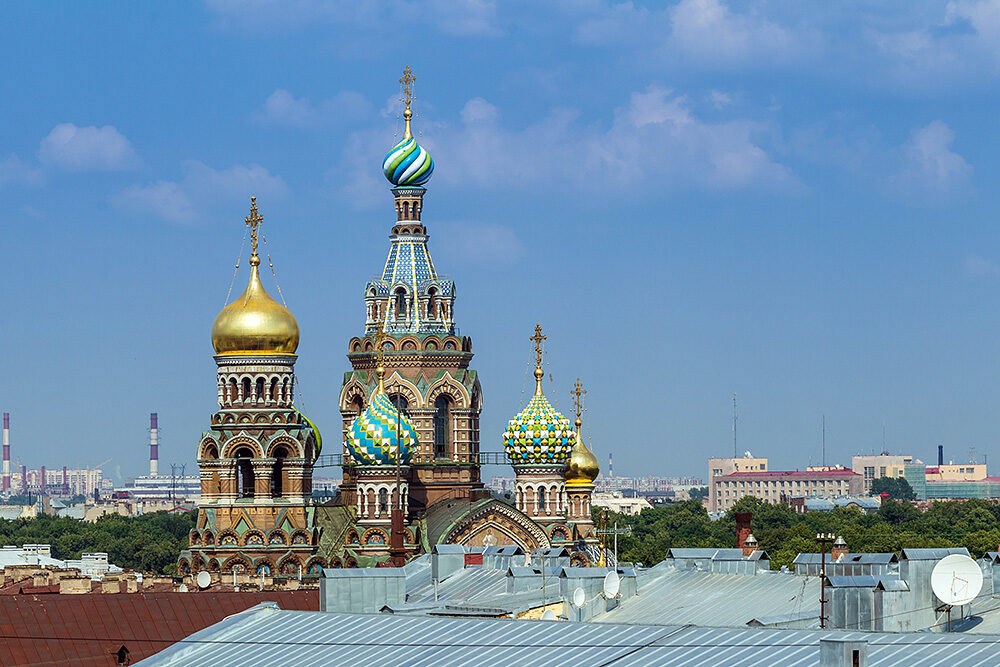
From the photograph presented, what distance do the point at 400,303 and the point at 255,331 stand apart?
8.25m

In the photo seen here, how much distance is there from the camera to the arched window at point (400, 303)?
71875 millimetres

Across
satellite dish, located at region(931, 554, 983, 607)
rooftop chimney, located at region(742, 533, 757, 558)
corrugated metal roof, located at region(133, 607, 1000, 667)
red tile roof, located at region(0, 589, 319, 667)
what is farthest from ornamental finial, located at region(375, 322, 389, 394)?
satellite dish, located at region(931, 554, 983, 607)

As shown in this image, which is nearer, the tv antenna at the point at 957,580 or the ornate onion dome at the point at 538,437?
the tv antenna at the point at 957,580

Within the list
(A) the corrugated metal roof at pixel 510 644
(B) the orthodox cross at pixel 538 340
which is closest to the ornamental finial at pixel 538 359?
(B) the orthodox cross at pixel 538 340

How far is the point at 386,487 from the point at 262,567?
3541 mm

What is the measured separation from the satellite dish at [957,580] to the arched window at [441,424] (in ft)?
122

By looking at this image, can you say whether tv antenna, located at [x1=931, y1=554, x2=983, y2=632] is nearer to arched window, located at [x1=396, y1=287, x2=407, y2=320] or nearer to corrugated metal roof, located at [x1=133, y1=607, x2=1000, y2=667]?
corrugated metal roof, located at [x1=133, y1=607, x2=1000, y2=667]

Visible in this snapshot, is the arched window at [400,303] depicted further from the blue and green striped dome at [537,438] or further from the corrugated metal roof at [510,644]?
the corrugated metal roof at [510,644]

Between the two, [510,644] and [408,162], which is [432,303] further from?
[510,644]

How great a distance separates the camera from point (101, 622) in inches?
1911

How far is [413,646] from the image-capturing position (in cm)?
3120

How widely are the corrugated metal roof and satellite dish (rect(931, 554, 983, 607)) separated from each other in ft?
15.2

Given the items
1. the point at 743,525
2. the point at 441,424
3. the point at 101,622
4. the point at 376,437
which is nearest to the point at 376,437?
the point at 376,437

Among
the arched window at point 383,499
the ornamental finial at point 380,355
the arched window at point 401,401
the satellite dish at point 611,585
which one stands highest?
the ornamental finial at point 380,355
